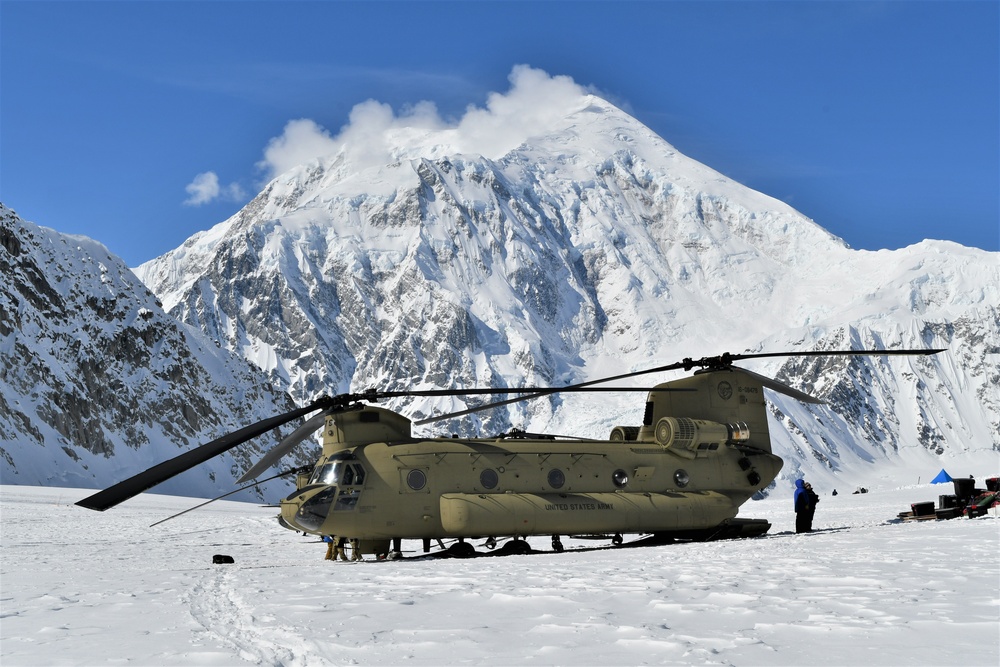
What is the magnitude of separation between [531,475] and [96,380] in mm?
134381

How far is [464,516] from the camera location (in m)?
20.4

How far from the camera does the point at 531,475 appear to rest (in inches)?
869

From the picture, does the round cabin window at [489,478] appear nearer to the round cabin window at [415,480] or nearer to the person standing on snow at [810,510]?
the round cabin window at [415,480]

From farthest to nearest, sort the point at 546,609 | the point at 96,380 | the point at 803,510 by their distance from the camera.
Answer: the point at 96,380, the point at 803,510, the point at 546,609

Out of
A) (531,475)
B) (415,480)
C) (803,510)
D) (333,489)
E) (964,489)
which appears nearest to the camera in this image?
(333,489)

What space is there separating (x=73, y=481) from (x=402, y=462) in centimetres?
10929

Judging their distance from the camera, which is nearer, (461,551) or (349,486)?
(349,486)

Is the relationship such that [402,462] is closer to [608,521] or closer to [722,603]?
[608,521]

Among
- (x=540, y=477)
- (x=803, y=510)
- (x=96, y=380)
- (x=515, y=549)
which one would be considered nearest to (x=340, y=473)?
(x=515, y=549)

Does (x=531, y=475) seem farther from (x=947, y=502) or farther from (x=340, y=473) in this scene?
(x=947, y=502)

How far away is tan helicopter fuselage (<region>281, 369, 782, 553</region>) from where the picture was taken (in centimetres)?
2061

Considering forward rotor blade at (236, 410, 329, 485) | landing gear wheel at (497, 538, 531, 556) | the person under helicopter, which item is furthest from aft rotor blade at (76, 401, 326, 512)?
landing gear wheel at (497, 538, 531, 556)

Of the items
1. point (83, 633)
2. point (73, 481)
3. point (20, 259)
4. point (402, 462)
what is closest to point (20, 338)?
point (20, 259)

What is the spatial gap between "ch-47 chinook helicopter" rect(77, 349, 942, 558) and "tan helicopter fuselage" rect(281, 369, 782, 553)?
0.03 metres
